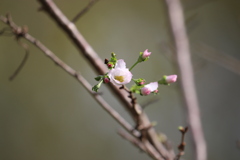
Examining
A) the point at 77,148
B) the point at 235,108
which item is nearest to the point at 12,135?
the point at 77,148

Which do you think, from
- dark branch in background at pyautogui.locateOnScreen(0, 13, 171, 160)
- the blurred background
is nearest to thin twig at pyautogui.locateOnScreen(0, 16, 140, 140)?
dark branch in background at pyautogui.locateOnScreen(0, 13, 171, 160)

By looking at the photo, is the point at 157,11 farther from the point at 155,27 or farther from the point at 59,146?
the point at 59,146

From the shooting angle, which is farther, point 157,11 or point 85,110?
point 157,11

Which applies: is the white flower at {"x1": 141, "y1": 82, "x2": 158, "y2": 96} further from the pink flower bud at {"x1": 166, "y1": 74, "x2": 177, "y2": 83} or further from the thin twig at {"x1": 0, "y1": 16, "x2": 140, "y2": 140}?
the thin twig at {"x1": 0, "y1": 16, "x2": 140, "y2": 140}

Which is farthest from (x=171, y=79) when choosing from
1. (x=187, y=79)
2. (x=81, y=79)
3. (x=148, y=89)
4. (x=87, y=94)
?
(x=87, y=94)

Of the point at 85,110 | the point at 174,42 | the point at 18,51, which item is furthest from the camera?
the point at 85,110

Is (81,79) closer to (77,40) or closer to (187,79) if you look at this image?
(77,40)

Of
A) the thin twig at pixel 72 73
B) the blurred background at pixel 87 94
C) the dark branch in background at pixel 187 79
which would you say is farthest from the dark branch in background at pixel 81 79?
the blurred background at pixel 87 94
